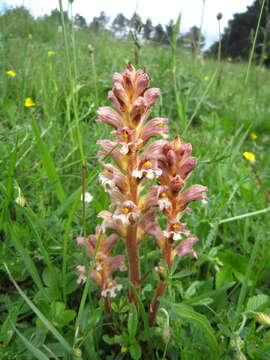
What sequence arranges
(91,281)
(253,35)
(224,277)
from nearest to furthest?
(91,281)
(224,277)
(253,35)

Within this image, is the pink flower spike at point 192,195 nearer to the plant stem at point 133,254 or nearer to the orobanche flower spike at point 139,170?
the orobanche flower spike at point 139,170

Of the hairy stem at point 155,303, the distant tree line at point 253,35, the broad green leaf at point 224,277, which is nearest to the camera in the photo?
the hairy stem at point 155,303

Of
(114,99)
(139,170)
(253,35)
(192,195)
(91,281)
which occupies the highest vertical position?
(253,35)

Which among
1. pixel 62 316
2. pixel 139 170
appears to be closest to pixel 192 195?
pixel 139 170

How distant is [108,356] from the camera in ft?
4.39

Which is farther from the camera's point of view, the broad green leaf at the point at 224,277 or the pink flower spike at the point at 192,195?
the broad green leaf at the point at 224,277

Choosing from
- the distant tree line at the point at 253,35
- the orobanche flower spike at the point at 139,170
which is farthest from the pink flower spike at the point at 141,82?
the distant tree line at the point at 253,35

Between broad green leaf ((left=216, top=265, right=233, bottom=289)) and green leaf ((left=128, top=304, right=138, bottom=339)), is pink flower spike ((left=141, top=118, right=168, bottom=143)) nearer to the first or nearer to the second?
green leaf ((left=128, top=304, right=138, bottom=339))

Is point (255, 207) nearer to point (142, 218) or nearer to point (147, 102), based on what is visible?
point (142, 218)

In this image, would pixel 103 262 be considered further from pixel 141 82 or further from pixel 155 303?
pixel 141 82

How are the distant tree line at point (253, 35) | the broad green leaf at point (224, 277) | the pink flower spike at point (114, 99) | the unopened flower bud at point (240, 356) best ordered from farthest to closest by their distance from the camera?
the distant tree line at point (253, 35) < the broad green leaf at point (224, 277) < the pink flower spike at point (114, 99) < the unopened flower bud at point (240, 356)

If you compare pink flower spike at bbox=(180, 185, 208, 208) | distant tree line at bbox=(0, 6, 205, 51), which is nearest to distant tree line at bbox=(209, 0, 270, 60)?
distant tree line at bbox=(0, 6, 205, 51)

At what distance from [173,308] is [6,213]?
89 centimetres

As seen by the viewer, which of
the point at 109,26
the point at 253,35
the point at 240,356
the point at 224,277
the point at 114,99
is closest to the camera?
the point at 240,356
